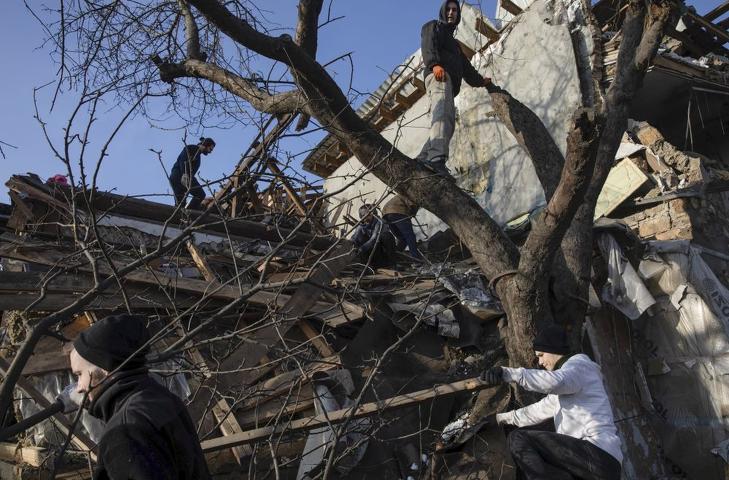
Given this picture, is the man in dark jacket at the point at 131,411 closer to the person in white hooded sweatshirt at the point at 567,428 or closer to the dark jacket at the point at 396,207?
the person in white hooded sweatshirt at the point at 567,428

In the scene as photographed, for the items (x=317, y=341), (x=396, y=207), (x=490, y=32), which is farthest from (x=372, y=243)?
(x=490, y=32)

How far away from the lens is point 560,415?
376cm

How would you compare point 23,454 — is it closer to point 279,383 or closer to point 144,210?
point 279,383

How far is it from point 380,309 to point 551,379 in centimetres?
253

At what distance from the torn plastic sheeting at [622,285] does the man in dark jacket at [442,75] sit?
6.55 ft

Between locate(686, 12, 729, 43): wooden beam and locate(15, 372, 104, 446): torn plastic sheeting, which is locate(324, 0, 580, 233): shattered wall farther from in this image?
locate(15, 372, 104, 446): torn plastic sheeting

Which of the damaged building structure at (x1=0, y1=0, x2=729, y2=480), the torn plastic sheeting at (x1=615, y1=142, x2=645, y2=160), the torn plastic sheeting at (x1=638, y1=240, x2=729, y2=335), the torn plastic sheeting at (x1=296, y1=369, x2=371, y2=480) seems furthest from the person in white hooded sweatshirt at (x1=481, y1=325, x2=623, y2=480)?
the torn plastic sheeting at (x1=615, y1=142, x2=645, y2=160)

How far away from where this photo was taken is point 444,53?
7281mm

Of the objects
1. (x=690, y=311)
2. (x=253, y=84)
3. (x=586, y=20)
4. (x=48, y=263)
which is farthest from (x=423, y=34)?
(x=48, y=263)

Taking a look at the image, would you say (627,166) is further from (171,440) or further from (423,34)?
(171,440)

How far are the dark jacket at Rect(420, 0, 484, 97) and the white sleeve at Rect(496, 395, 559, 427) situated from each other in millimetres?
4102

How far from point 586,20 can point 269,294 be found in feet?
21.7

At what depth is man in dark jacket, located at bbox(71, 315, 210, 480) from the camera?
1.95 metres

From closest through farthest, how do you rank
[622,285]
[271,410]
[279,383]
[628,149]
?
[271,410] → [279,383] → [622,285] → [628,149]
